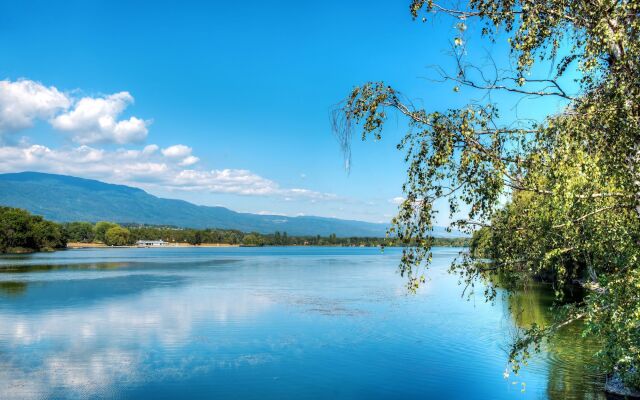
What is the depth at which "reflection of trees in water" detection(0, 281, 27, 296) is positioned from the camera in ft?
175

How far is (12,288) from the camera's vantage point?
5769cm

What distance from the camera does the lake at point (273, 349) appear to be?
74.6 ft

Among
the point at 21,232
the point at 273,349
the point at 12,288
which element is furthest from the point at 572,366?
the point at 21,232

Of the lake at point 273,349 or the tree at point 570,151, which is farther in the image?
the lake at point 273,349

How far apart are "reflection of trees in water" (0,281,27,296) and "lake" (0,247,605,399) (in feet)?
2.80

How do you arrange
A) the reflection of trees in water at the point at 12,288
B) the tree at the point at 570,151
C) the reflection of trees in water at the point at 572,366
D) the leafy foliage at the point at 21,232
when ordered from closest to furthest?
the tree at the point at 570,151 → the reflection of trees in water at the point at 572,366 → the reflection of trees in water at the point at 12,288 → the leafy foliage at the point at 21,232

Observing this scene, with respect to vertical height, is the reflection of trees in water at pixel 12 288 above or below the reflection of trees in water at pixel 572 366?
below

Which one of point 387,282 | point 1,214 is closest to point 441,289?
point 387,282

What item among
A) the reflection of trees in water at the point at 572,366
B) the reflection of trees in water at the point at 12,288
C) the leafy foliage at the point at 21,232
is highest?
the leafy foliage at the point at 21,232

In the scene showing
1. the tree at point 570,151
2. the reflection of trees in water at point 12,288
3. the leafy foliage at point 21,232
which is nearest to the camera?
the tree at point 570,151

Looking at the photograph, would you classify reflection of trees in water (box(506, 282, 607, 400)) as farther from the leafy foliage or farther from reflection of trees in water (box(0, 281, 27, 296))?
the leafy foliage

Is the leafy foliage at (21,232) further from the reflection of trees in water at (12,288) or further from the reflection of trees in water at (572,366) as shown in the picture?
the reflection of trees in water at (572,366)

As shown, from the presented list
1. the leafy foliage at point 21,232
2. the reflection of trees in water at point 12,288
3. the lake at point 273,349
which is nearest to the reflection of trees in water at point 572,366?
the lake at point 273,349

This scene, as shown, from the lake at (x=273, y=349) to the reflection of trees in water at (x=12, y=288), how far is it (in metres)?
0.85
